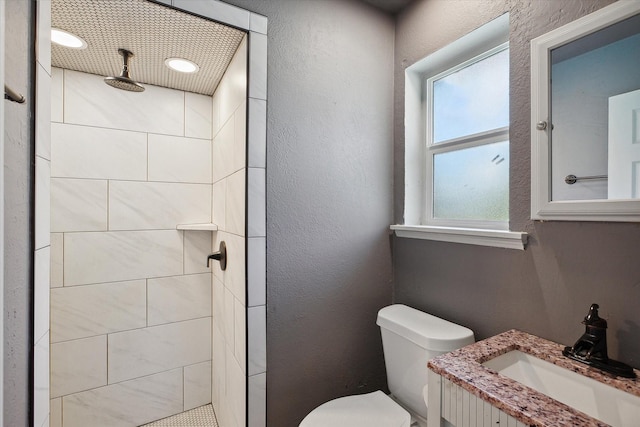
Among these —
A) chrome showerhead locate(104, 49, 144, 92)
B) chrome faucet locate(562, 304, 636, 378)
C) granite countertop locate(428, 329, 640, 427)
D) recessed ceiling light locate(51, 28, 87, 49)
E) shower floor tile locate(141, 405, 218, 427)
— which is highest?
recessed ceiling light locate(51, 28, 87, 49)

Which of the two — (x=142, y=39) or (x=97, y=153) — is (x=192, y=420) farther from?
(x=142, y=39)

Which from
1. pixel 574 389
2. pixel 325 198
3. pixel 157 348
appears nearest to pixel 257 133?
pixel 325 198

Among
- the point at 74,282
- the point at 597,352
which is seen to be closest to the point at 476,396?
the point at 597,352

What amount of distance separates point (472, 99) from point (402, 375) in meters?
1.33

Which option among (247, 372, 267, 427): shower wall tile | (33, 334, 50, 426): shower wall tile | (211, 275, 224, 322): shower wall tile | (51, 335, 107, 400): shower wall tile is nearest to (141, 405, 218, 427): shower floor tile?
(51, 335, 107, 400): shower wall tile

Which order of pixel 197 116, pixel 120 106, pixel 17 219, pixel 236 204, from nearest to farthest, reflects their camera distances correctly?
1. pixel 17 219
2. pixel 236 204
3. pixel 120 106
4. pixel 197 116

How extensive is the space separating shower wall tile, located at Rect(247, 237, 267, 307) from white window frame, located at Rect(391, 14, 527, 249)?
727mm

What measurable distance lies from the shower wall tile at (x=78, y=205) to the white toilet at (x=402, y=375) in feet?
5.01

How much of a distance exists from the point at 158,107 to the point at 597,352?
2311 mm

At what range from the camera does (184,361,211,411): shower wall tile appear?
76.6 inches

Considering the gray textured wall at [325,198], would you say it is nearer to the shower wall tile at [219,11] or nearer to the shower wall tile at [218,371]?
the shower wall tile at [219,11]

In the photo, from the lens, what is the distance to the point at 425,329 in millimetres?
1260

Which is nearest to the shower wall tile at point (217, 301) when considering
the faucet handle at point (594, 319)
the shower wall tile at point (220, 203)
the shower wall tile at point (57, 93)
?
the shower wall tile at point (220, 203)

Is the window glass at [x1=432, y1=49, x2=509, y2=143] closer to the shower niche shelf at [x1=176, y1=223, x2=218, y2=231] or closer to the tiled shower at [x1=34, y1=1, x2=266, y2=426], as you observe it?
the tiled shower at [x1=34, y1=1, x2=266, y2=426]
